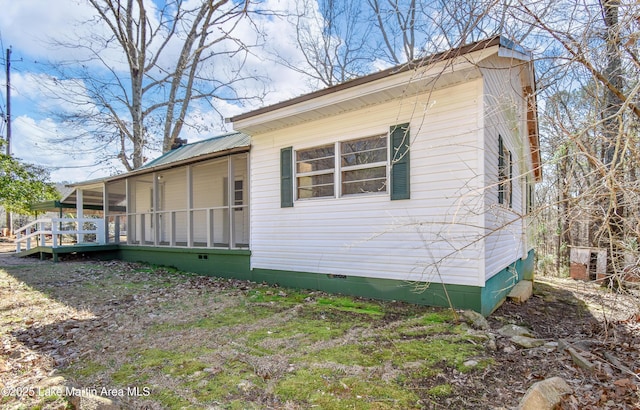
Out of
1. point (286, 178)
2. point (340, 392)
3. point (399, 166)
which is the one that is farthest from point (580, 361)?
point (286, 178)

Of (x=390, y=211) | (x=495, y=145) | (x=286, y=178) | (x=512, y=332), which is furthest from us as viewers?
(x=286, y=178)

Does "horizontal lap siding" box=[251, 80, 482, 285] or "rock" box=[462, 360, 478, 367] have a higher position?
"horizontal lap siding" box=[251, 80, 482, 285]

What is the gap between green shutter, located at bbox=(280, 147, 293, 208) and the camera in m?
6.92

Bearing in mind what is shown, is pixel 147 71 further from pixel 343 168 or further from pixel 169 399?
pixel 169 399

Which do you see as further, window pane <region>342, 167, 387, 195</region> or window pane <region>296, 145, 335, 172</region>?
window pane <region>296, 145, 335, 172</region>

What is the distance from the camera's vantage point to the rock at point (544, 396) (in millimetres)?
2330

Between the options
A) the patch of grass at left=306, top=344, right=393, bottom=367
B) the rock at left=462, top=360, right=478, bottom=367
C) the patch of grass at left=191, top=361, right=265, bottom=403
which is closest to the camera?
the patch of grass at left=191, top=361, right=265, bottom=403

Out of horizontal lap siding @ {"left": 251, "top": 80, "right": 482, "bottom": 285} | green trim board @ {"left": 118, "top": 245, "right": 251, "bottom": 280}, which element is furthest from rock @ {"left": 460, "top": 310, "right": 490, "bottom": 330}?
green trim board @ {"left": 118, "top": 245, "right": 251, "bottom": 280}

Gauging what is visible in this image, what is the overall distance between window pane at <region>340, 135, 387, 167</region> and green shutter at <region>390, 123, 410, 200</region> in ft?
0.85

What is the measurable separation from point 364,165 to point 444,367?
3.65 m

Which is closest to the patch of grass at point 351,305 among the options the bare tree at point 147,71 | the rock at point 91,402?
the rock at point 91,402

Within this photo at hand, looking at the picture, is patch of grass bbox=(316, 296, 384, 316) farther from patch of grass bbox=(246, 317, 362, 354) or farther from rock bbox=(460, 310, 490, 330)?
rock bbox=(460, 310, 490, 330)

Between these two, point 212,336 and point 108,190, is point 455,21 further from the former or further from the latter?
point 108,190

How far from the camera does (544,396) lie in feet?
7.80
